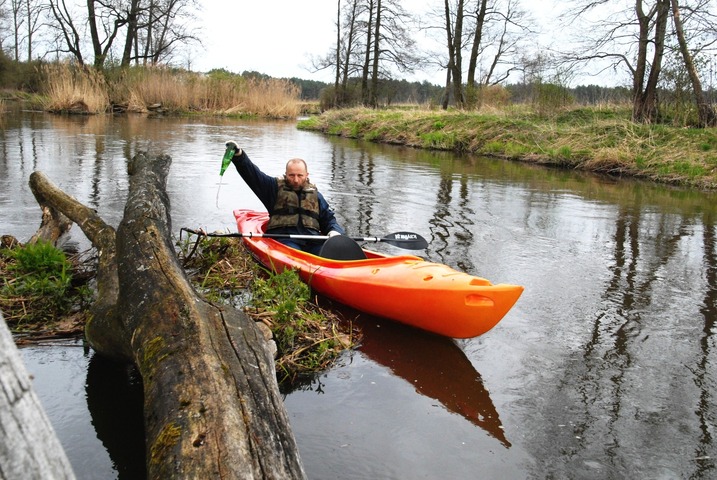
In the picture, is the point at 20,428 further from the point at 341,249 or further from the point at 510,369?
the point at 341,249

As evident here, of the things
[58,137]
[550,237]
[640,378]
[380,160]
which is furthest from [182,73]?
[640,378]

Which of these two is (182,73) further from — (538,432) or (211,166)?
(538,432)

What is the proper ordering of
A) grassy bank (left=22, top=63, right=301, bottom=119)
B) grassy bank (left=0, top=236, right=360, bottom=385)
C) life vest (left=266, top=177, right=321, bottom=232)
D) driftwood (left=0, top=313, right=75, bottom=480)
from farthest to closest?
1. grassy bank (left=22, top=63, right=301, bottom=119)
2. life vest (left=266, top=177, right=321, bottom=232)
3. grassy bank (left=0, top=236, right=360, bottom=385)
4. driftwood (left=0, top=313, right=75, bottom=480)

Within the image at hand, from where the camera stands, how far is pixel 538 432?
3.16 m

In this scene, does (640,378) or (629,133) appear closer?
(640,378)

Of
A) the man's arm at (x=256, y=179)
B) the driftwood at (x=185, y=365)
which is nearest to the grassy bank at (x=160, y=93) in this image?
the man's arm at (x=256, y=179)

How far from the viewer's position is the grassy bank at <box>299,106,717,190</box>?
12.9m

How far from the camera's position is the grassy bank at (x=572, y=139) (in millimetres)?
12914

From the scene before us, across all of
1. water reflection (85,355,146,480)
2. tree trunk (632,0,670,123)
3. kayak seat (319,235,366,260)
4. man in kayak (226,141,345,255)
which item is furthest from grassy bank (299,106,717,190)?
water reflection (85,355,146,480)

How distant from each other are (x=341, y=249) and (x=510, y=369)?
1.69 metres

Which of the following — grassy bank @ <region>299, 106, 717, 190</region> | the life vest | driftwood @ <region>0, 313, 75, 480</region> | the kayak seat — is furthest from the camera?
grassy bank @ <region>299, 106, 717, 190</region>

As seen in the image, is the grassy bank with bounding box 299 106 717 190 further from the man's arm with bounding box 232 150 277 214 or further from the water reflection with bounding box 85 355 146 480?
the water reflection with bounding box 85 355 146 480

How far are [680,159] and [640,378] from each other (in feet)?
35.2

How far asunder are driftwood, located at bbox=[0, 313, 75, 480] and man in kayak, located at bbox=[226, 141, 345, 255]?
176 inches
